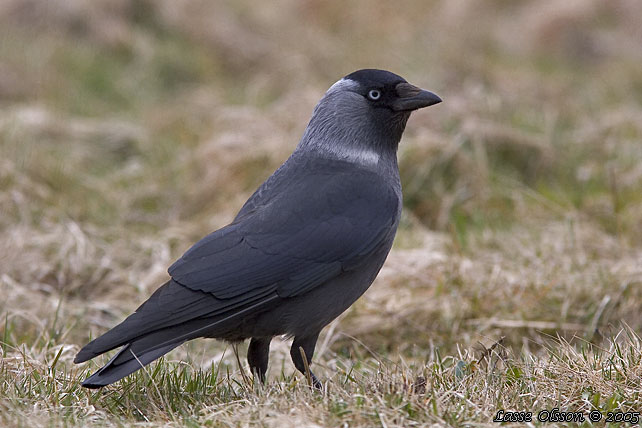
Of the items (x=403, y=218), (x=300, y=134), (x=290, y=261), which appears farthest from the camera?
(x=300, y=134)

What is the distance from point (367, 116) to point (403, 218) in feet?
7.56

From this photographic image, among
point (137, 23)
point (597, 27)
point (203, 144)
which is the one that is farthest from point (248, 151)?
point (597, 27)

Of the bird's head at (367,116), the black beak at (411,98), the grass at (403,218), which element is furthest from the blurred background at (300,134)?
the black beak at (411,98)

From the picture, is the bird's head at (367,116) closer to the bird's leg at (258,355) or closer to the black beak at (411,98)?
the black beak at (411,98)

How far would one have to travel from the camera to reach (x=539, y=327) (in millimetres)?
4758

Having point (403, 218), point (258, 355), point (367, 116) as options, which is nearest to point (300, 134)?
point (403, 218)

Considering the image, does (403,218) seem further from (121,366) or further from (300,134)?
(121,366)

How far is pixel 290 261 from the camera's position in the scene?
12.2ft

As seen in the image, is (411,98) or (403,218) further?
(403,218)

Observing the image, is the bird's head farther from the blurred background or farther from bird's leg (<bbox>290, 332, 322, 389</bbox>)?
the blurred background

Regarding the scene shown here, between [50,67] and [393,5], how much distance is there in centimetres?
689

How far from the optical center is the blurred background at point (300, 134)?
497 cm

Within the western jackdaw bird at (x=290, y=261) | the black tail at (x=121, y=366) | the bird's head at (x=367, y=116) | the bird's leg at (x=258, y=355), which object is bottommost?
the bird's leg at (x=258, y=355)

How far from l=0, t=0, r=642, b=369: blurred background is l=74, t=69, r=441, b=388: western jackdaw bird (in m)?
0.90
